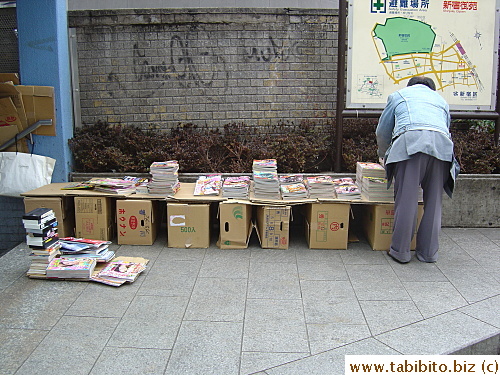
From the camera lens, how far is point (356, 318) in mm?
4094

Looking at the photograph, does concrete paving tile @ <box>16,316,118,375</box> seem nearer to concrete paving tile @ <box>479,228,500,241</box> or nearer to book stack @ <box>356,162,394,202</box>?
book stack @ <box>356,162,394,202</box>

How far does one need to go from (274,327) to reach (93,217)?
2875 millimetres

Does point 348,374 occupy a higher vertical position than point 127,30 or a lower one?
lower

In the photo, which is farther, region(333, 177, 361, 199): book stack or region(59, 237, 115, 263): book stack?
region(333, 177, 361, 199): book stack

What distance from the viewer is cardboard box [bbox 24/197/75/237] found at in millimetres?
5750

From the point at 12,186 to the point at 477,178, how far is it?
5.95m

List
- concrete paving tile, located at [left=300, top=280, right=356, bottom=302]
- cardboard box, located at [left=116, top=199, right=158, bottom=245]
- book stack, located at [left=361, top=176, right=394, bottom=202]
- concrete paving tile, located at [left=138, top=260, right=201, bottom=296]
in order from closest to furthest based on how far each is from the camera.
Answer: concrete paving tile, located at [left=300, top=280, right=356, bottom=302] < concrete paving tile, located at [left=138, top=260, right=201, bottom=296] < book stack, located at [left=361, top=176, right=394, bottom=202] < cardboard box, located at [left=116, top=199, right=158, bottom=245]

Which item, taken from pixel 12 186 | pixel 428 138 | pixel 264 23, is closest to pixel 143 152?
pixel 12 186

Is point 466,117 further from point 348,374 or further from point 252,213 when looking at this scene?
point 348,374

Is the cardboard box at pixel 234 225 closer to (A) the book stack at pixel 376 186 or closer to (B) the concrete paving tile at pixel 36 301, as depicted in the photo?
(A) the book stack at pixel 376 186

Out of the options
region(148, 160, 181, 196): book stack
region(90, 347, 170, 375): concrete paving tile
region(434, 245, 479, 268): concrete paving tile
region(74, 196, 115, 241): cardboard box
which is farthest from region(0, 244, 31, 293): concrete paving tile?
region(434, 245, 479, 268): concrete paving tile

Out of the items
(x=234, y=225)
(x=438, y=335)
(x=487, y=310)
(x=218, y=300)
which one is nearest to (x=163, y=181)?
(x=234, y=225)

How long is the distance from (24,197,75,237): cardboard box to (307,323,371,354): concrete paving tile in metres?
3.34

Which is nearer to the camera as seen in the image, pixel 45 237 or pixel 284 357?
pixel 284 357
